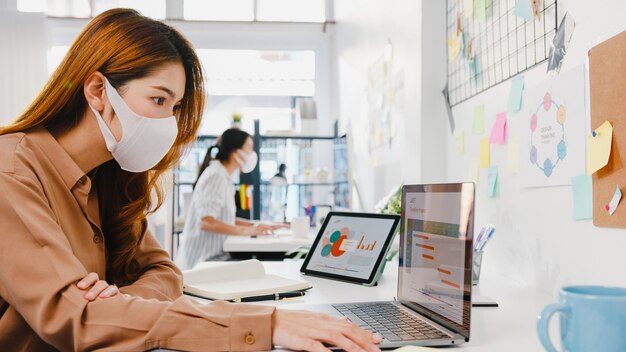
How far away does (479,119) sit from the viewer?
170 centimetres

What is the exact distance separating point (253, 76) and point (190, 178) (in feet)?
4.77

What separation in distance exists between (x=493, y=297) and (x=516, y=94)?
1.79 feet

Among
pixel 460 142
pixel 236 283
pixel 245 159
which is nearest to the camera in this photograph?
pixel 236 283

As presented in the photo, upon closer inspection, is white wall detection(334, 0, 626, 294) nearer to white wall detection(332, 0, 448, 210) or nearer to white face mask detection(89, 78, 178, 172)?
white wall detection(332, 0, 448, 210)

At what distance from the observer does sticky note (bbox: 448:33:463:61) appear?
185 cm

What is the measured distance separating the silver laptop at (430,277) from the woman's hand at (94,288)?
0.41m

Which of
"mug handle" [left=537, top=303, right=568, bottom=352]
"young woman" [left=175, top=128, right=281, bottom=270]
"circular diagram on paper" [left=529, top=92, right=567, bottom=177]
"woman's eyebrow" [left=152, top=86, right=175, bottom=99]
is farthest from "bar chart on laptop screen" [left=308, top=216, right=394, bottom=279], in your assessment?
"young woman" [left=175, top=128, right=281, bottom=270]

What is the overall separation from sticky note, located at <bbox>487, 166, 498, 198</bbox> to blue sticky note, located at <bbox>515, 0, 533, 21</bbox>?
43 cm

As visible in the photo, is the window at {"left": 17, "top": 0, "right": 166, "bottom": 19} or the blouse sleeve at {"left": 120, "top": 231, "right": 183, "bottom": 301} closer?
the blouse sleeve at {"left": 120, "top": 231, "right": 183, "bottom": 301}

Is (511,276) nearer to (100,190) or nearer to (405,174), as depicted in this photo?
(405,174)

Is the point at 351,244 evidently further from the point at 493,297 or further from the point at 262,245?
the point at 262,245

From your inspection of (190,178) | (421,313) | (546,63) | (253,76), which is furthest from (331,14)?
(421,313)

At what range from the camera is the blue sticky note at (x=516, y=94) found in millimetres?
1433

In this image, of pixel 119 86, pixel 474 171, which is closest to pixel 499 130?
pixel 474 171
